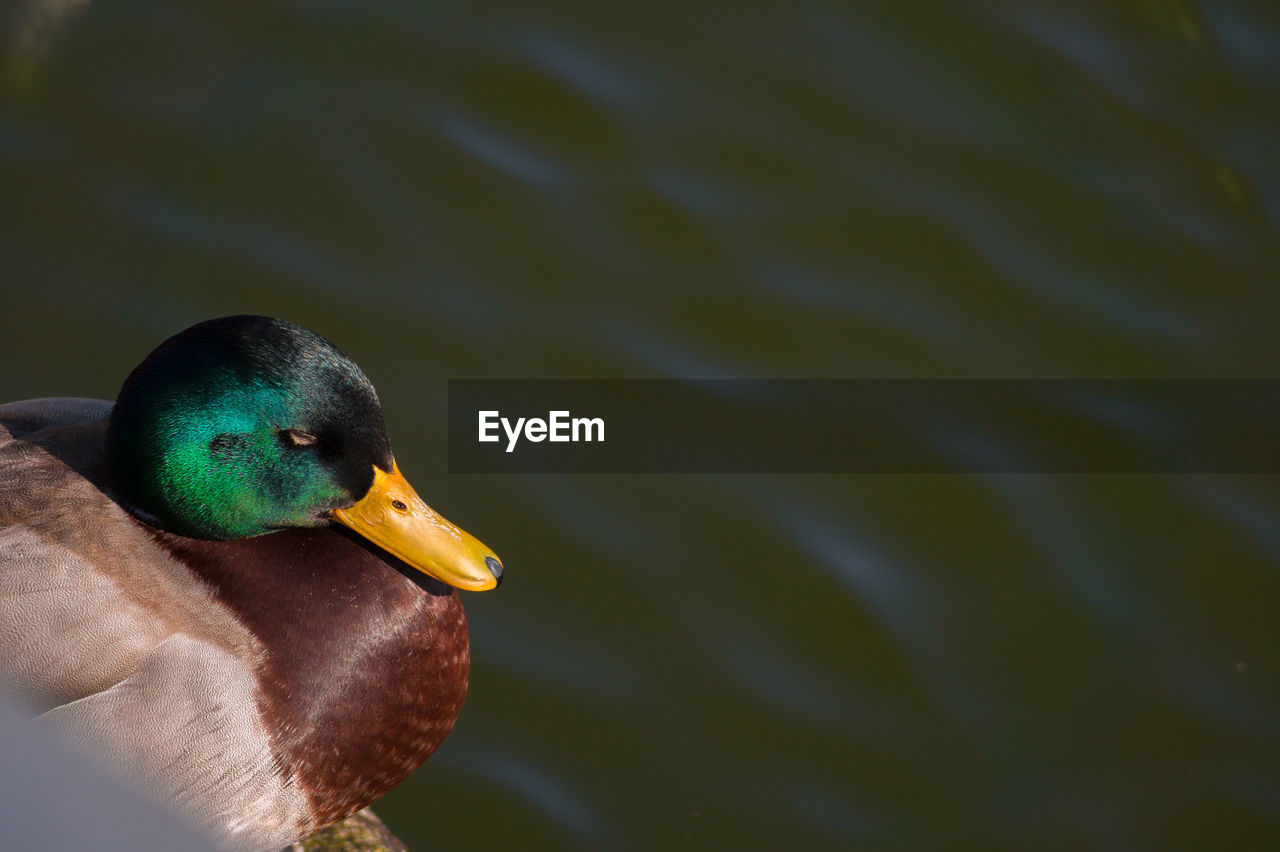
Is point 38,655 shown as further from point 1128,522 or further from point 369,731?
point 1128,522

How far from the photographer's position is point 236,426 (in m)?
2.54

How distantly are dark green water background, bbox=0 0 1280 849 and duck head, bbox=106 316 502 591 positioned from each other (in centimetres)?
103

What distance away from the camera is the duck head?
250 centimetres

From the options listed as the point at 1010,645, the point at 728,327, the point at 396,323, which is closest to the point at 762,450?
the point at 728,327

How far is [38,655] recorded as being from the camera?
7.81ft

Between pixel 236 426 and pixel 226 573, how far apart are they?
0.96 feet

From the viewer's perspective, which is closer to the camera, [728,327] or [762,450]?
[762,450]

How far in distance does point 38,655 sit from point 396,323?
197 cm
